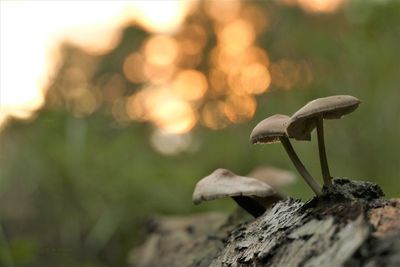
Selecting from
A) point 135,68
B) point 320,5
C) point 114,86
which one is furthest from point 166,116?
point 135,68

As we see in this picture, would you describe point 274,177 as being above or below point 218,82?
below

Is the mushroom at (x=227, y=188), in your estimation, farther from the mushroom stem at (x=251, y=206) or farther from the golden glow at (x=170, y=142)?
the golden glow at (x=170, y=142)

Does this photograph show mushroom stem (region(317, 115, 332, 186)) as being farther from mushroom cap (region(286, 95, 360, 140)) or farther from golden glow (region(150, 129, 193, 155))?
golden glow (region(150, 129, 193, 155))

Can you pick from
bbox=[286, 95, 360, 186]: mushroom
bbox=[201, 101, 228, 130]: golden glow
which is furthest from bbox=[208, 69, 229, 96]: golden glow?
bbox=[286, 95, 360, 186]: mushroom

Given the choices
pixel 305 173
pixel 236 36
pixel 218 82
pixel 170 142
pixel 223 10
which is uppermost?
pixel 223 10

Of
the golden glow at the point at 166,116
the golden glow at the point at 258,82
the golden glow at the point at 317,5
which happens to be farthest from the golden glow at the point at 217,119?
the golden glow at the point at 317,5

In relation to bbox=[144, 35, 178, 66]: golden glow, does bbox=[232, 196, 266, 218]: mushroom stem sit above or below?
below

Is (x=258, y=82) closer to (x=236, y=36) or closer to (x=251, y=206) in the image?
(x=251, y=206)
